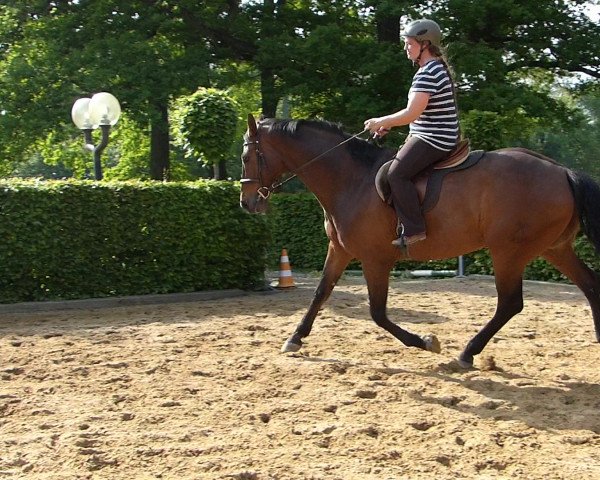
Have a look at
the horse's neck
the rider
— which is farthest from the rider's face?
the horse's neck

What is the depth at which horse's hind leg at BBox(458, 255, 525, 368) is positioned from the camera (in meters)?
6.64

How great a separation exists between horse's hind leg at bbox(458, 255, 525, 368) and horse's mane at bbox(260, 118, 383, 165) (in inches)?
58.0

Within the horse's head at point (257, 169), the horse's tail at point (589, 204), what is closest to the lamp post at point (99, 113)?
the horse's head at point (257, 169)

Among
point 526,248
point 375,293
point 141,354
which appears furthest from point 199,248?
point 526,248

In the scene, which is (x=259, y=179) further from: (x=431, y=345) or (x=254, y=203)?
(x=431, y=345)

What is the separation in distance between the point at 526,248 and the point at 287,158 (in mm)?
2274

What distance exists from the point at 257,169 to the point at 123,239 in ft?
16.4

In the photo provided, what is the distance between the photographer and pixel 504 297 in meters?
6.69

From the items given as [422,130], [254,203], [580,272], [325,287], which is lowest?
[325,287]

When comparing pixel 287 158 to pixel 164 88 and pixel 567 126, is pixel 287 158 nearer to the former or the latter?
pixel 164 88

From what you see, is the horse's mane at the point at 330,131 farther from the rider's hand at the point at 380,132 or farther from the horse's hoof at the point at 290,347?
the horse's hoof at the point at 290,347

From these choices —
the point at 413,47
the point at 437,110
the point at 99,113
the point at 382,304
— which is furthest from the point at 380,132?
the point at 99,113

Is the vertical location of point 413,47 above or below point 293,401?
above

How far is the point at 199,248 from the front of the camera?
12383mm
